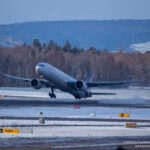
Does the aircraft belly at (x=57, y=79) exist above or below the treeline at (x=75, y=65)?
below

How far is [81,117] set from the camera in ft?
123

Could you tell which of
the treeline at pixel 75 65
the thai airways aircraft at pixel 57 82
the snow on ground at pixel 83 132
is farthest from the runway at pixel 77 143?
the treeline at pixel 75 65

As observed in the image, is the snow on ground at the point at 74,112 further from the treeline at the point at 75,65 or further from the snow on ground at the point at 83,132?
the treeline at the point at 75,65

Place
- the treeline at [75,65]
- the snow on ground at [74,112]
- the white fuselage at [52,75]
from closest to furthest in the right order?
the snow on ground at [74,112], the white fuselage at [52,75], the treeline at [75,65]

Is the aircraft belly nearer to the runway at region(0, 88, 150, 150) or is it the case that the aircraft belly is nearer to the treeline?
the runway at region(0, 88, 150, 150)

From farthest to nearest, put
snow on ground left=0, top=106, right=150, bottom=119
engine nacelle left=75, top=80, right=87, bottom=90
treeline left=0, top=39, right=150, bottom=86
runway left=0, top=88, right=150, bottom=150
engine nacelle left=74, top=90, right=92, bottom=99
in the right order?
1. treeline left=0, top=39, right=150, bottom=86
2. engine nacelle left=74, top=90, right=92, bottom=99
3. engine nacelle left=75, top=80, right=87, bottom=90
4. snow on ground left=0, top=106, right=150, bottom=119
5. runway left=0, top=88, right=150, bottom=150

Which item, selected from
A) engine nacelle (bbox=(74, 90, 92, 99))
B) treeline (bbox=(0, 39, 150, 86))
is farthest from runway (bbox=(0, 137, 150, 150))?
treeline (bbox=(0, 39, 150, 86))

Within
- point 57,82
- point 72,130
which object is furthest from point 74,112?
point 57,82

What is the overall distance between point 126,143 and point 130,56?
129 metres

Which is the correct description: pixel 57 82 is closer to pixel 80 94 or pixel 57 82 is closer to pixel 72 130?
pixel 80 94

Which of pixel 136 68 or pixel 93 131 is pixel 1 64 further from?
pixel 93 131

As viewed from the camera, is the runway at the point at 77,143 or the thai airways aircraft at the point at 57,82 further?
the thai airways aircraft at the point at 57,82

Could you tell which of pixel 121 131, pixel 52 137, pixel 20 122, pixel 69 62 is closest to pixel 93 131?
pixel 121 131

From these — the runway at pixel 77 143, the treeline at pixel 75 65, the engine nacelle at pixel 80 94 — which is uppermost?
the treeline at pixel 75 65
